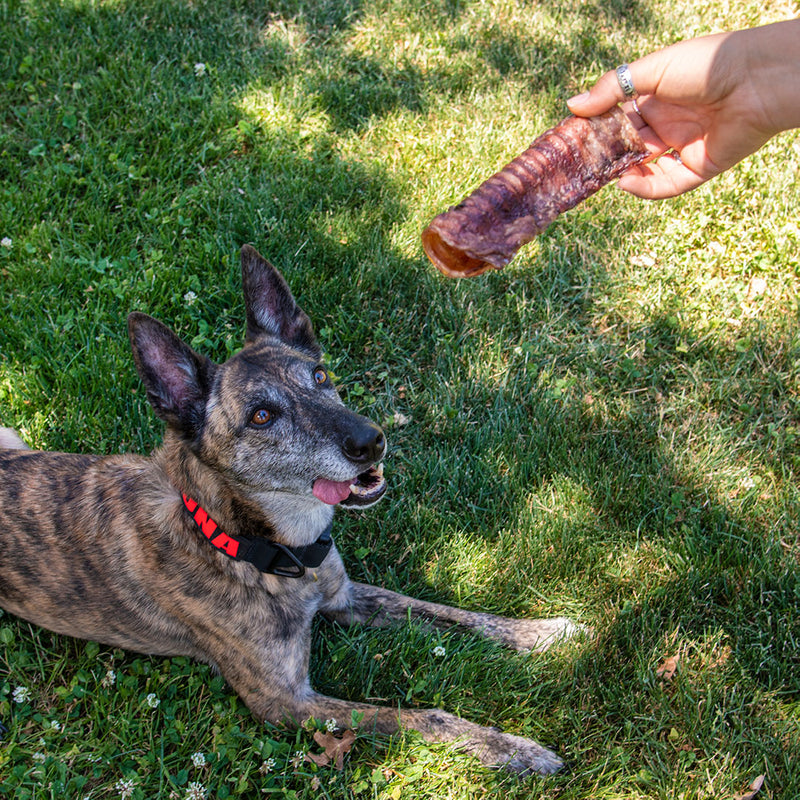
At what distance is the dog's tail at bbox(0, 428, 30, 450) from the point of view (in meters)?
4.00

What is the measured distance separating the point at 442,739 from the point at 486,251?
2011 millimetres

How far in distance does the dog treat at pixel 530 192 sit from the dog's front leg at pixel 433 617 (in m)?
1.57

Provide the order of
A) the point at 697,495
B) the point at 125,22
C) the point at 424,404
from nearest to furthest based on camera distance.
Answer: the point at 697,495 → the point at 424,404 → the point at 125,22

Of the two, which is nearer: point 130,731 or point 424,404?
point 130,731

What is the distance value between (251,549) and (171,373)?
0.76m

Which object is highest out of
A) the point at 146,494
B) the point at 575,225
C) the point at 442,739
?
the point at 575,225

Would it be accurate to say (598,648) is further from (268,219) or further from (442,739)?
(268,219)

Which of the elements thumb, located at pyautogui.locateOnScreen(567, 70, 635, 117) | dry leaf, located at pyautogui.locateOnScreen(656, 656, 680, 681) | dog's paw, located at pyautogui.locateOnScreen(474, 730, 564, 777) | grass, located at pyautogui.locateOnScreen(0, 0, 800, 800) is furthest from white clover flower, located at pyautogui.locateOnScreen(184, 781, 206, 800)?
thumb, located at pyautogui.locateOnScreen(567, 70, 635, 117)

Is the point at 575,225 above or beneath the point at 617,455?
above

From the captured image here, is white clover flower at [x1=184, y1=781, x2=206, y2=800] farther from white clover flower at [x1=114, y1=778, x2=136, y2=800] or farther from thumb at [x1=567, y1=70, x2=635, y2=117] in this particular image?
thumb at [x1=567, y1=70, x2=635, y2=117]

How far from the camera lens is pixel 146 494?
3.26m

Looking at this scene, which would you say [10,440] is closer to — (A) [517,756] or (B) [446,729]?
(B) [446,729]

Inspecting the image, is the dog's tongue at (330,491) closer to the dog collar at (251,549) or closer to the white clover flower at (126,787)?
the dog collar at (251,549)

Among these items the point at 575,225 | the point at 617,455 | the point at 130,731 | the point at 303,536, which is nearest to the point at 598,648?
the point at 617,455
